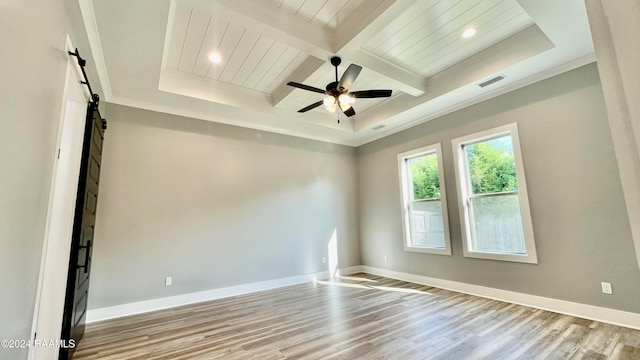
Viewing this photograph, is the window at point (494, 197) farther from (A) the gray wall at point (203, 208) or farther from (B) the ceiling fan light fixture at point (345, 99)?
(A) the gray wall at point (203, 208)

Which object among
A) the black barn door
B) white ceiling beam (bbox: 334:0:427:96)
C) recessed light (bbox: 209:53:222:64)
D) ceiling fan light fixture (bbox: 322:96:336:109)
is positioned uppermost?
recessed light (bbox: 209:53:222:64)

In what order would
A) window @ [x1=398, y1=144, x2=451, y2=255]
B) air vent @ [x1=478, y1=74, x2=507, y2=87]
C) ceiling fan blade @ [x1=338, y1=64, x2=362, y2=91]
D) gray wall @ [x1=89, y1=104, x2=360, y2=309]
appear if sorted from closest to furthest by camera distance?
ceiling fan blade @ [x1=338, y1=64, x2=362, y2=91], air vent @ [x1=478, y1=74, x2=507, y2=87], gray wall @ [x1=89, y1=104, x2=360, y2=309], window @ [x1=398, y1=144, x2=451, y2=255]

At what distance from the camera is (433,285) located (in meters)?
4.79

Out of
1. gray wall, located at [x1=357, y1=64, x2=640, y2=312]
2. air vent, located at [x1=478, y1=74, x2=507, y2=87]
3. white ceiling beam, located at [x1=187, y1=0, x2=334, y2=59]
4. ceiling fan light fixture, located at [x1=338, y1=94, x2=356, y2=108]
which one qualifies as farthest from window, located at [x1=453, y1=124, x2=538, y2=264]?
white ceiling beam, located at [x1=187, y1=0, x2=334, y2=59]

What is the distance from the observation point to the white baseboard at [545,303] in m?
3.02

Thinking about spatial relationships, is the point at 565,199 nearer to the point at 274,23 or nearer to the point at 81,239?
the point at 274,23

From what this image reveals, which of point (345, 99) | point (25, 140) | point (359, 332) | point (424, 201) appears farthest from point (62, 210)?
point (424, 201)

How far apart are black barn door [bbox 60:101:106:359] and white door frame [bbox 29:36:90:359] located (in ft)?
0.14

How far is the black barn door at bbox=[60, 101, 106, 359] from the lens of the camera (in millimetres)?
2387

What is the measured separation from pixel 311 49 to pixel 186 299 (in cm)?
382

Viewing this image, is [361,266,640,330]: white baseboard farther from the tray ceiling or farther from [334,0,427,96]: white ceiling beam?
[334,0,427,96]: white ceiling beam

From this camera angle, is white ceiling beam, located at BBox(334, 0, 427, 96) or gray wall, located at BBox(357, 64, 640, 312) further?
gray wall, located at BBox(357, 64, 640, 312)

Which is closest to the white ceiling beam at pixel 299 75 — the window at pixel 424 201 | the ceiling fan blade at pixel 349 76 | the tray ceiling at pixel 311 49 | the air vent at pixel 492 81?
the tray ceiling at pixel 311 49

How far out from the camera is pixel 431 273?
4.84m
